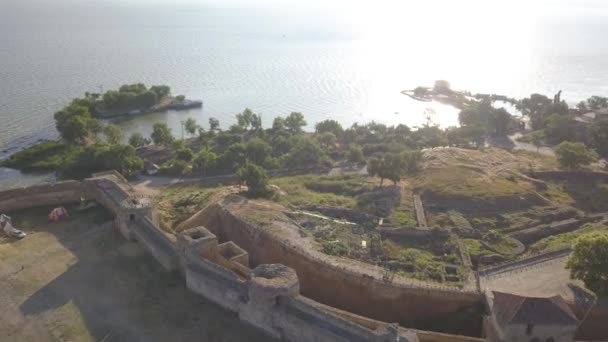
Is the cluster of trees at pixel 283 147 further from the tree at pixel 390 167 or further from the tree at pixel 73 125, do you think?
the tree at pixel 73 125

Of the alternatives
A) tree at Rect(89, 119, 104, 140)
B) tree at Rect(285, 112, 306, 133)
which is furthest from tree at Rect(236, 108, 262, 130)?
tree at Rect(89, 119, 104, 140)

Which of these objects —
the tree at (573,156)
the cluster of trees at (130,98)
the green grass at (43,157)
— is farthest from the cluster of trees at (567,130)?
the cluster of trees at (130,98)

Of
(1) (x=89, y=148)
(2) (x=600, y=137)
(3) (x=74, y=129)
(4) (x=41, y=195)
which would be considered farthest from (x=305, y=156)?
(2) (x=600, y=137)

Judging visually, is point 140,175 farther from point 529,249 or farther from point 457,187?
point 529,249

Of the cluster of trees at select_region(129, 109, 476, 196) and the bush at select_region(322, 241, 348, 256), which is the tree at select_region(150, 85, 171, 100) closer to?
the cluster of trees at select_region(129, 109, 476, 196)

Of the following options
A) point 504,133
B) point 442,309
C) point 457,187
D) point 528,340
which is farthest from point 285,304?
point 504,133
